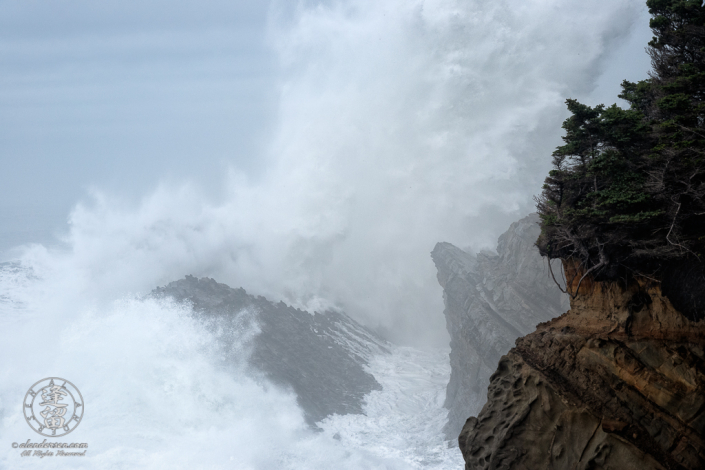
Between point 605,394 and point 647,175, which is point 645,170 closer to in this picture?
point 647,175

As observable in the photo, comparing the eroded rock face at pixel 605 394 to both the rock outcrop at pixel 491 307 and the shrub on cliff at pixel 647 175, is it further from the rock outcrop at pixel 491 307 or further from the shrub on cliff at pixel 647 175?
the rock outcrop at pixel 491 307

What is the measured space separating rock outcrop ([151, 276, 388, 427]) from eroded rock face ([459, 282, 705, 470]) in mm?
91248

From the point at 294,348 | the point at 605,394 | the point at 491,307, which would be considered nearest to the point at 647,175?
the point at 605,394

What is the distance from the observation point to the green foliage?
48.4 ft

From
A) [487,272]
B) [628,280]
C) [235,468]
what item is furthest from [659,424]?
[235,468]

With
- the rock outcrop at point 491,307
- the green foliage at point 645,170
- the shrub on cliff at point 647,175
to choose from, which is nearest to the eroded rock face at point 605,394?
the shrub on cliff at point 647,175

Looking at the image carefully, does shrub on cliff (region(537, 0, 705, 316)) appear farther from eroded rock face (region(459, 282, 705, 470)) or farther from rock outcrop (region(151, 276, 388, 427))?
rock outcrop (region(151, 276, 388, 427))

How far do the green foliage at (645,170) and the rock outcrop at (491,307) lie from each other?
4992 centimetres

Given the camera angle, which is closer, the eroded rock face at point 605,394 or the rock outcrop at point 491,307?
the eroded rock face at point 605,394

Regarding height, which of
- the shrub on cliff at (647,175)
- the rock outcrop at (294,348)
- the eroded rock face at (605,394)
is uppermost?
the rock outcrop at (294,348)

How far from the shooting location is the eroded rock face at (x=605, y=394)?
13867 millimetres

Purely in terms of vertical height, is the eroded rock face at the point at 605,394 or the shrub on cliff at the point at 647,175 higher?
the shrub on cliff at the point at 647,175

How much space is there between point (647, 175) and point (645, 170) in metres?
0.38

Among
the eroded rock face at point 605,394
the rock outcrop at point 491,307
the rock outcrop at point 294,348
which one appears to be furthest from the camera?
the rock outcrop at point 294,348
